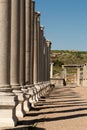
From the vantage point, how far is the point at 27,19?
30.0 meters

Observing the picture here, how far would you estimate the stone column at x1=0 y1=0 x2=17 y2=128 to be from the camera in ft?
54.9

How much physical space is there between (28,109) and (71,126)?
771 centimetres

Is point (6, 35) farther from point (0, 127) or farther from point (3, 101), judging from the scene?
point (0, 127)

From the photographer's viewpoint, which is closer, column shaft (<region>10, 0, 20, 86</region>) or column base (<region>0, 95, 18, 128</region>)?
column base (<region>0, 95, 18, 128</region>)

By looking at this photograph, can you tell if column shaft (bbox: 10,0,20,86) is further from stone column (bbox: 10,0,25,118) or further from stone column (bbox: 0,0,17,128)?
stone column (bbox: 0,0,17,128)

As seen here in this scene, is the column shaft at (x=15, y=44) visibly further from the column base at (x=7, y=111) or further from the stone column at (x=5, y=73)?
the column base at (x=7, y=111)

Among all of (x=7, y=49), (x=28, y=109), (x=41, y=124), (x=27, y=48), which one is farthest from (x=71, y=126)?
(x=27, y=48)

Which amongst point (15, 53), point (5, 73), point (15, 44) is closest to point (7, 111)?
point (5, 73)

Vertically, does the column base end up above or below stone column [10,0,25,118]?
below

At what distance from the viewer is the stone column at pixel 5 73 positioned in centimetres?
1672

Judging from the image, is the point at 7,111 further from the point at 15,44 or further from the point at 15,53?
the point at 15,44

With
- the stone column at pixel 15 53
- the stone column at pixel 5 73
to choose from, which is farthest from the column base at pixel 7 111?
the stone column at pixel 15 53

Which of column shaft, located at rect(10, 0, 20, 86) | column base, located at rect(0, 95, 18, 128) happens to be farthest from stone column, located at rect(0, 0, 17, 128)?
column shaft, located at rect(10, 0, 20, 86)

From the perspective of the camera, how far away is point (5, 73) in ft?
56.4
